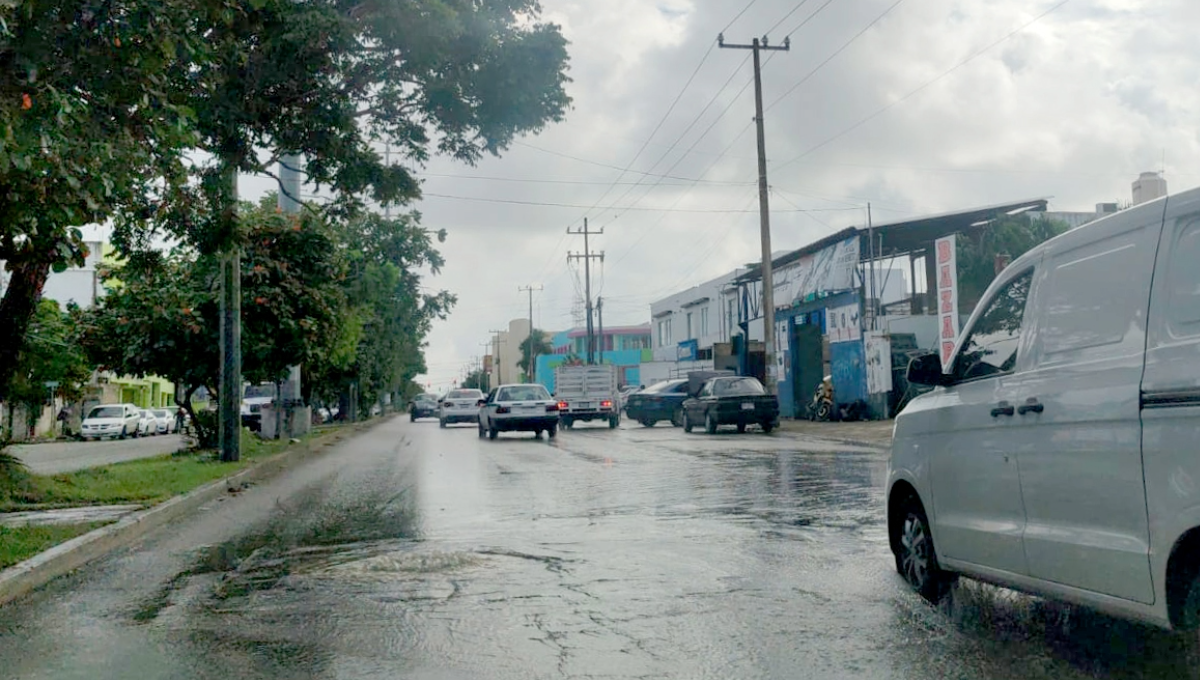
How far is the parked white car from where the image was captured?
43.8 metres

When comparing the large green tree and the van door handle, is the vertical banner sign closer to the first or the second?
the large green tree

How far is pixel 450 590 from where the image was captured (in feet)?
23.4

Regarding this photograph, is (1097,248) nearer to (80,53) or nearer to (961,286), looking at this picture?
(80,53)

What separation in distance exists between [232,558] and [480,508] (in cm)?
350

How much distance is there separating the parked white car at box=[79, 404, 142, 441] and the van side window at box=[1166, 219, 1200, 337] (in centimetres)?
4589

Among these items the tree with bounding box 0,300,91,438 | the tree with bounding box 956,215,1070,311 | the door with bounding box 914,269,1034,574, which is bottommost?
the door with bounding box 914,269,1034,574

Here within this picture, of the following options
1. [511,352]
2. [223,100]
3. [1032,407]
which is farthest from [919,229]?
[511,352]

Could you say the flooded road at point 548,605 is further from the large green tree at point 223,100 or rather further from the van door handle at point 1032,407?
the large green tree at point 223,100

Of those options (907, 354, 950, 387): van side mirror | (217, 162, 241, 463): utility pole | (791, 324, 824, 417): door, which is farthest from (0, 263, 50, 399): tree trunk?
(791, 324, 824, 417): door

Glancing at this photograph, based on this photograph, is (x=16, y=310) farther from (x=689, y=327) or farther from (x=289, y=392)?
(x=689, y=327)

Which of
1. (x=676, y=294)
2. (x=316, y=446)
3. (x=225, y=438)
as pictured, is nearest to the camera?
(x=225, y=438)

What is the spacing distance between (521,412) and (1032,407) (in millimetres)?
24484

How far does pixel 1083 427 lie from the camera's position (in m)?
4.59

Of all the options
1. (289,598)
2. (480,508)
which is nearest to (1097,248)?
(289,598)
